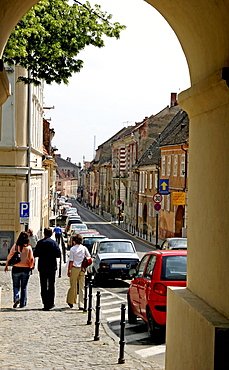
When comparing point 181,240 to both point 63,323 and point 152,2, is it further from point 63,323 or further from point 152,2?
point 152,2

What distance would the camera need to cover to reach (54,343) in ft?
30.6

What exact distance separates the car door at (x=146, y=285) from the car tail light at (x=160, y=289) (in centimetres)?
14

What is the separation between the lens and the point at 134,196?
7231 cm

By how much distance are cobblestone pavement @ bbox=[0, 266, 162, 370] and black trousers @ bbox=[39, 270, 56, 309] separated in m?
0.20

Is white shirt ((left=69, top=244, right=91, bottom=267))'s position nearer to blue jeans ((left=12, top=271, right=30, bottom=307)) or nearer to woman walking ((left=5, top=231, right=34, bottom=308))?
woman walking ((left=5, top=231, right=34, bottom=308))

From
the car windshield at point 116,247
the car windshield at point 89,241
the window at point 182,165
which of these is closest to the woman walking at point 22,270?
the car windshield at point 116,247

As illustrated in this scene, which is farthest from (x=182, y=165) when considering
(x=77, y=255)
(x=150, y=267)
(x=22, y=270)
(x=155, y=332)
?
(x=155, y=332)

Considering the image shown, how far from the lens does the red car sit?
10.8 m

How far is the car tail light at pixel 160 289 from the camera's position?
35.9 ft

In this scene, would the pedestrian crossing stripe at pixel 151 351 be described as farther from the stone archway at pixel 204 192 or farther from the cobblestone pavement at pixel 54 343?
the stone archway at pixel 204 192

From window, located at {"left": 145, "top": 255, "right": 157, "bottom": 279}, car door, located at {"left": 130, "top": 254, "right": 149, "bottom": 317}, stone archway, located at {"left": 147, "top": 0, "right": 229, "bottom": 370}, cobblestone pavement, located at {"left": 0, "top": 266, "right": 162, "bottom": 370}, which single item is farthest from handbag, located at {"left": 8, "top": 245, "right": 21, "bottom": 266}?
stone archway, located at {"left": 147, "top": 0, "right": 229, "bottom": 370}

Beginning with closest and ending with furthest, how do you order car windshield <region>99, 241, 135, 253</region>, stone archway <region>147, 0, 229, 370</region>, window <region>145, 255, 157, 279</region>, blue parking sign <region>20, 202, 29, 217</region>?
1. stone archway <region>147, 0, 229, 370</region>
2. window <region>145, 255, 157, 279</region>
3. car windshield <region>99, 241, 135, 253</region>
4. blue parking sign <region>20, 202, 29, 217</region>

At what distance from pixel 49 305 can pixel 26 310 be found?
0.48 metres

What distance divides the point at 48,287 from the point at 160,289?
3045mm
